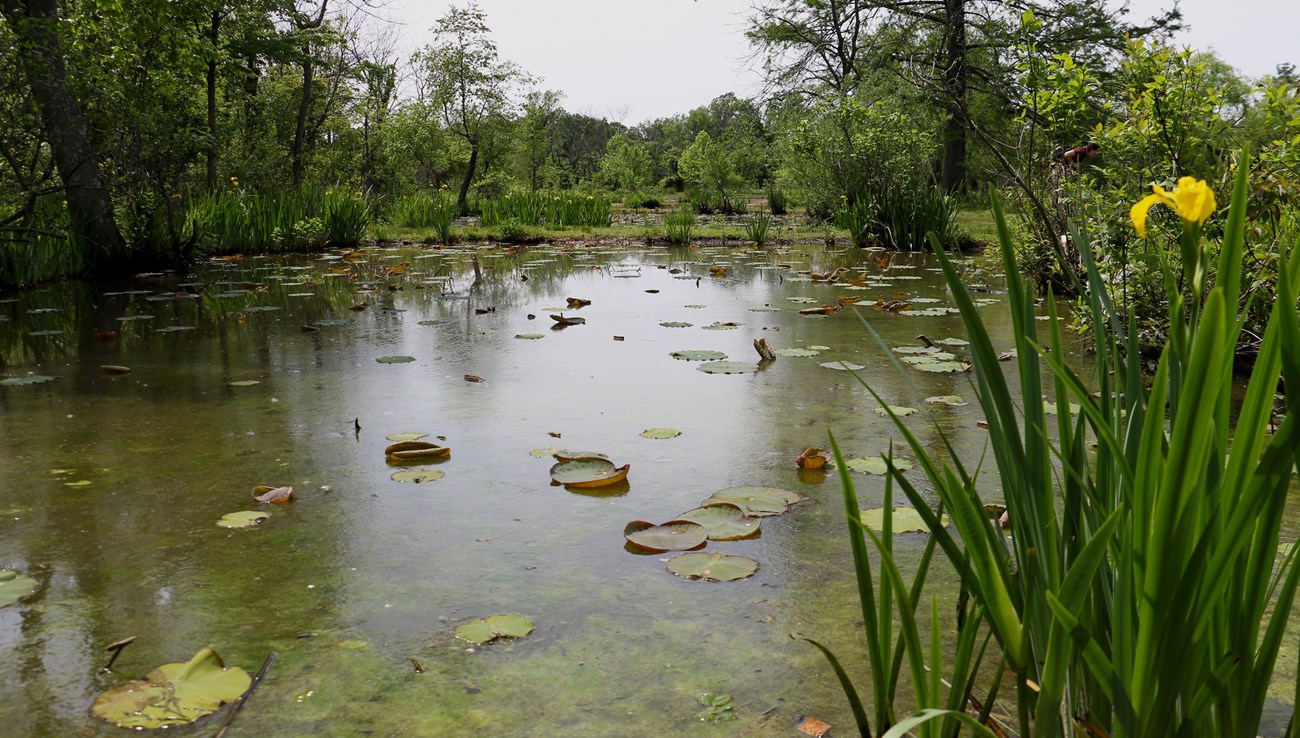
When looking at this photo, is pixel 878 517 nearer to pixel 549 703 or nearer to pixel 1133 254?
pixel 549 703

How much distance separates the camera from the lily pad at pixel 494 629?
1.49 metres

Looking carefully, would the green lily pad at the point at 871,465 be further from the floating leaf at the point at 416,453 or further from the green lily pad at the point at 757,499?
the floating leaf at the point at 416,453

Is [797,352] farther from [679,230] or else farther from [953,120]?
[953,120]

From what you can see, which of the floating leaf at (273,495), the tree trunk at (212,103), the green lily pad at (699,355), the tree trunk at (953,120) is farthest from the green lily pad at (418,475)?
the tree trunk at (953,120)

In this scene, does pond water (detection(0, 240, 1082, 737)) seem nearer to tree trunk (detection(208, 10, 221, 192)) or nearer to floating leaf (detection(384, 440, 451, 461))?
floating leaf (detection(384, 440, 451, 461))

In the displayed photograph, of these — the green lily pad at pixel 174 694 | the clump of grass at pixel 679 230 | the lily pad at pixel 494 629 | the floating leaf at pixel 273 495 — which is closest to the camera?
the green lily pad at pixel 174 694

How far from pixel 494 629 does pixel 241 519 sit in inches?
32.4

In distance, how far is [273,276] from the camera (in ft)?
24.3

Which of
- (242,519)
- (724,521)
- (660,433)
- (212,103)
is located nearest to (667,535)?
(724,521)

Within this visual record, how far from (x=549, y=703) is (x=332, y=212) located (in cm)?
969

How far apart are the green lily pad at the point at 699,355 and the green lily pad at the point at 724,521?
6.20 ft

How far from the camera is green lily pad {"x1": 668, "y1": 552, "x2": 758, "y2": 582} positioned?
174cm

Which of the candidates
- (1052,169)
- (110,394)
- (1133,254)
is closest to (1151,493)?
(1133,254)

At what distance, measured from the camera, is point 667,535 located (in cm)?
191
